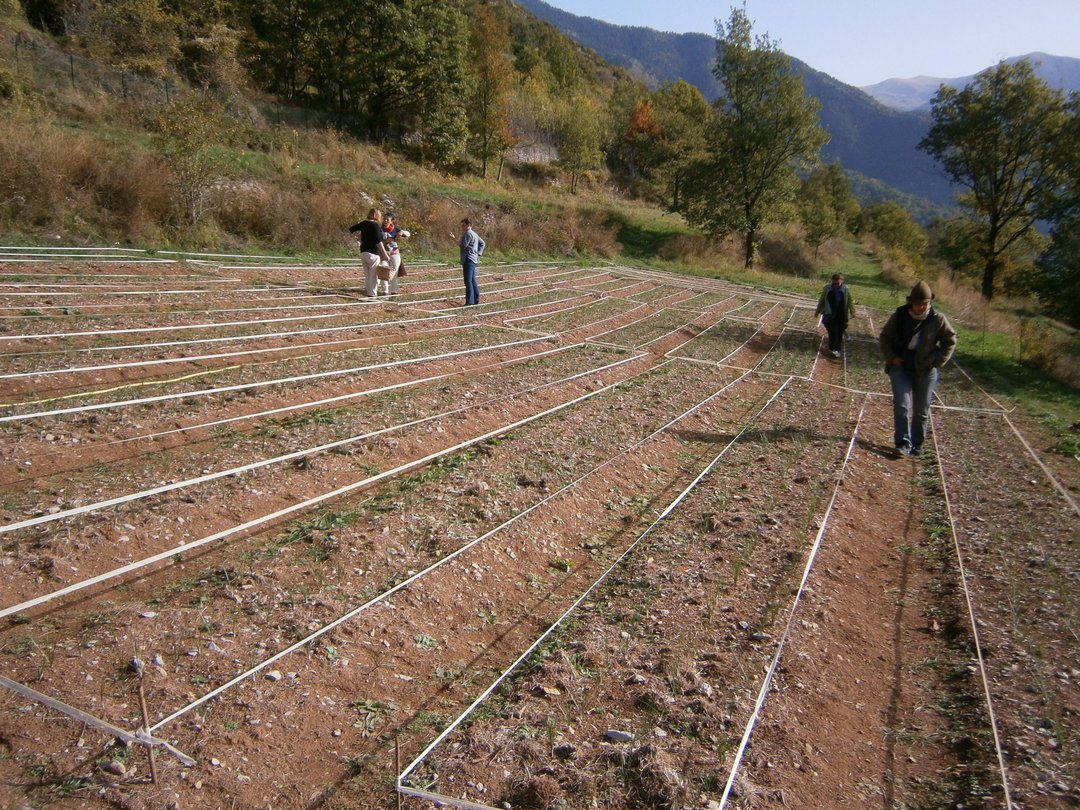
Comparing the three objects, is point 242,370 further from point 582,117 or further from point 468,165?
point 582,117

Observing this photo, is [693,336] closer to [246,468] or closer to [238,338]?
[238,338]

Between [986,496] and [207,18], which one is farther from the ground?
[207,18]

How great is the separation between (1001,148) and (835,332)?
23610mm

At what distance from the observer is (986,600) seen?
4.69m

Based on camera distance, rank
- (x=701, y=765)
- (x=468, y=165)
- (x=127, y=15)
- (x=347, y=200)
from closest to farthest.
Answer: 1. (x=701, y=765)
2. (x=347, y=200)
3. (x=127, y=15)
4. (x=468, y=165)

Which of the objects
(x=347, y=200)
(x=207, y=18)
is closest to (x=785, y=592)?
(x=347, y=200)

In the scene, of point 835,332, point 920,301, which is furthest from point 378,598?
point 835,332

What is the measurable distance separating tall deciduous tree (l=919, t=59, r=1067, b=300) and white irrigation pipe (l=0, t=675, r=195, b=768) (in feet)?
115

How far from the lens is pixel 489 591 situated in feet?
15.3

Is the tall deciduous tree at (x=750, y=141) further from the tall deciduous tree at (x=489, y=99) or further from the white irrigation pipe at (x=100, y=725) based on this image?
the white irrigation pipe at (x=100, y=725)

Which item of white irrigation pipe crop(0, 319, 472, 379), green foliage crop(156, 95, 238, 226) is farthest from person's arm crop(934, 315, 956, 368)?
green foliage crop(156, 95, 238, 226)

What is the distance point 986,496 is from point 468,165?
3518 cm

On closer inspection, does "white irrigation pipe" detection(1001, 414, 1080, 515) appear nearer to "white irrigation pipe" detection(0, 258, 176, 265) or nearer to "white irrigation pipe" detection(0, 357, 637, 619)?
"white irrigation pipe" detection(0, 357, 637, 619)

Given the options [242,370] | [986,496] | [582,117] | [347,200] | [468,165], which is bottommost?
[986,496]
